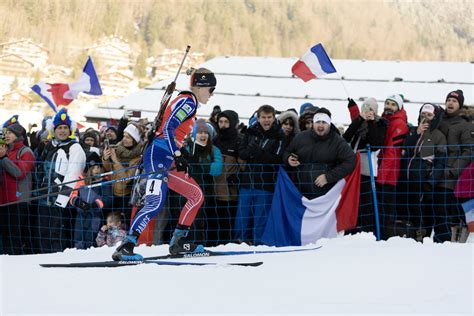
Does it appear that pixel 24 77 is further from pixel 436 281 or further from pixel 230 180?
pixel 436 281

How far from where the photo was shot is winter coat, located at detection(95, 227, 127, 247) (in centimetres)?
994

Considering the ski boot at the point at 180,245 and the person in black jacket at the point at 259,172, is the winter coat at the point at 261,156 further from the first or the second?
the ski boot at the point at 180,245

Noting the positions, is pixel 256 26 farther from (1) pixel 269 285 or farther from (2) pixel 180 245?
(1) pixel 269 285

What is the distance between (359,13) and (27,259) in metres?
39.3

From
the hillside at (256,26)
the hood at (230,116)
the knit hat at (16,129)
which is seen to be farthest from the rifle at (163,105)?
the hillside at (256,26)

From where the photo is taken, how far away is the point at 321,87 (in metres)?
19.2

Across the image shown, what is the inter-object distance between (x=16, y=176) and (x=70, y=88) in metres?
3.46

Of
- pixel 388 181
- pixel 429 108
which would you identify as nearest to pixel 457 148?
pixel 429 108

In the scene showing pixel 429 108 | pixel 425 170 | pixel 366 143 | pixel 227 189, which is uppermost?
pixel 429 108

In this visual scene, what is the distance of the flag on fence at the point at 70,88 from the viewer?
12.5 metres

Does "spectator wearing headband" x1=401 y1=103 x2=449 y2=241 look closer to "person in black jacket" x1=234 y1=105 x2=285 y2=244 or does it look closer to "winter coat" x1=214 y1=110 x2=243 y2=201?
"person in black jacket" x1=234 y1=105 x2=285 y2=244

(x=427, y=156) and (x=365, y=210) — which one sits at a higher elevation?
(x=427, y=156)

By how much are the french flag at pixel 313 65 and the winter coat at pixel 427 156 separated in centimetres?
186

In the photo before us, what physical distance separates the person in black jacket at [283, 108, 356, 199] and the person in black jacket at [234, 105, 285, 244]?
262 mm
